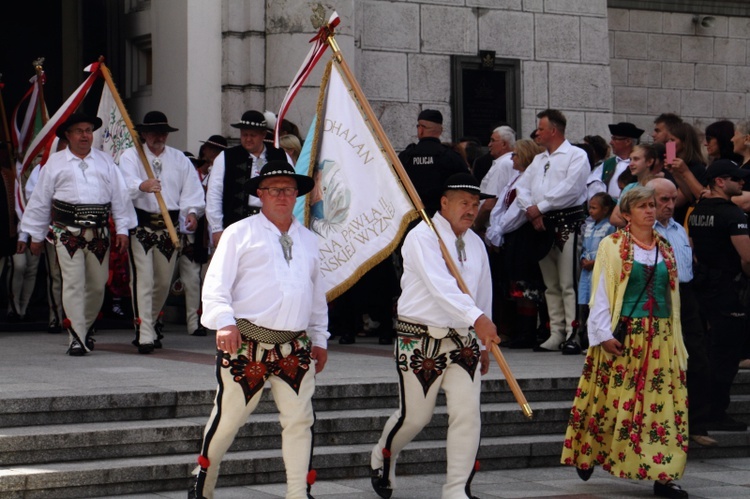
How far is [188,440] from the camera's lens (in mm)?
9047

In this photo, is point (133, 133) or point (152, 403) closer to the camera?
point (152, 403)

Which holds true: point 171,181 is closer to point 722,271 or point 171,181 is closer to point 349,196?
point 349,196

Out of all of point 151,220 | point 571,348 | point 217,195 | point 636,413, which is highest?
point 217,195

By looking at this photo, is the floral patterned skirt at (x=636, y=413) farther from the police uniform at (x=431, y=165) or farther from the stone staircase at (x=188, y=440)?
the police uniform at (x=431, y=165)

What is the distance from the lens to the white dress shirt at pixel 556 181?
501 inches

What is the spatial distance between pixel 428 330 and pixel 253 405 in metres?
1.21

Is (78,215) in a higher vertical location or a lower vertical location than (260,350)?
higher

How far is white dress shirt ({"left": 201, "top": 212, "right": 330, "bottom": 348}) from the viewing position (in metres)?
7.65

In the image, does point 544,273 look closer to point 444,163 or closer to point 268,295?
point 444,163

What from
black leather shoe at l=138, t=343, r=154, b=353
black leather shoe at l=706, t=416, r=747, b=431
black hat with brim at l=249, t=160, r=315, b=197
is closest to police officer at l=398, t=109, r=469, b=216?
black leather shoe at l=138, t=343, r=154, b=353

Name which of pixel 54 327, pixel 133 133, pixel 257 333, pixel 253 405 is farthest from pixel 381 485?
pixel 54 327

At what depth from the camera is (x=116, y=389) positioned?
9445 millimetres

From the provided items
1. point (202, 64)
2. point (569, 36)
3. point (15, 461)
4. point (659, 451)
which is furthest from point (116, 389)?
point (569, 36)

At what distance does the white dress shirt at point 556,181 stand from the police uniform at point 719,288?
2.17 meters
